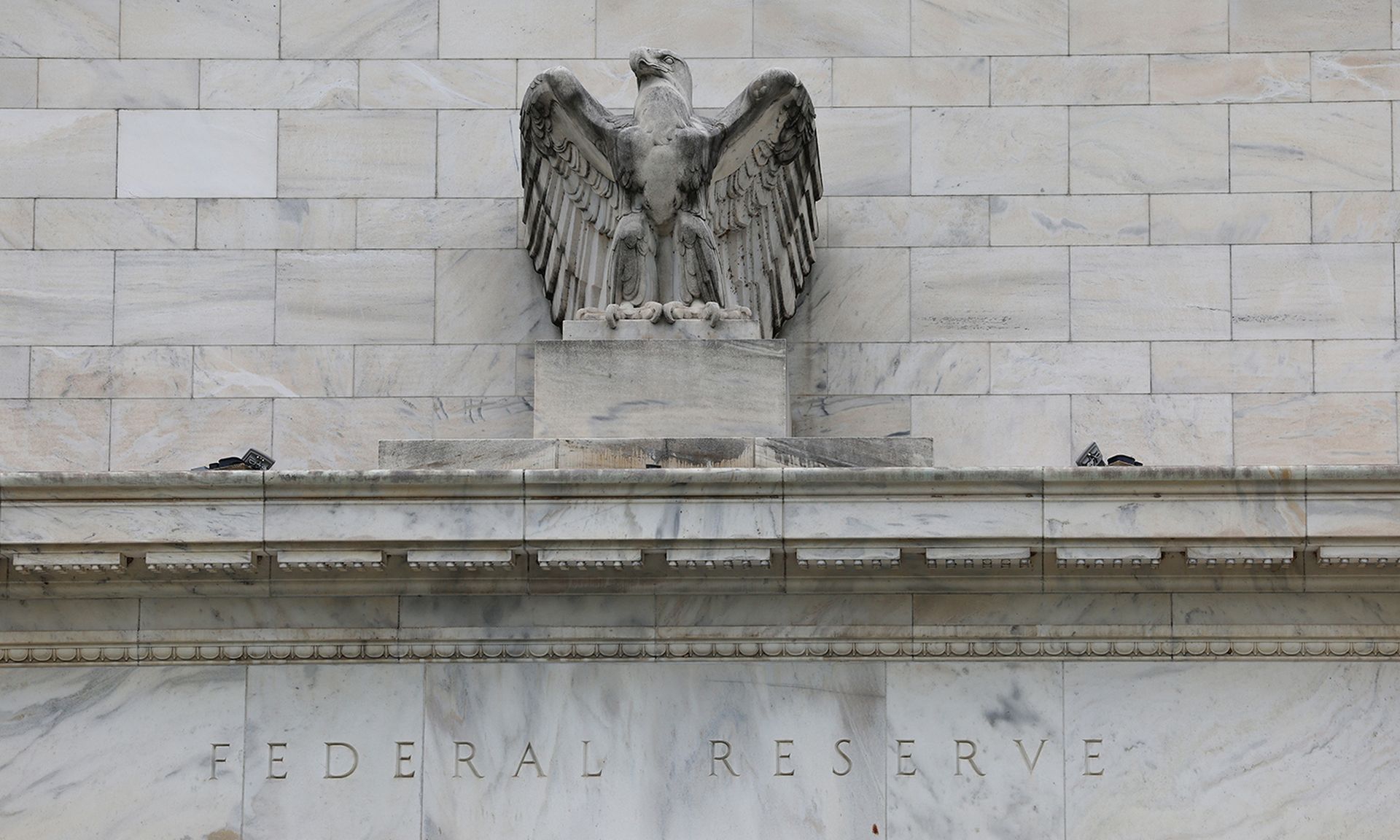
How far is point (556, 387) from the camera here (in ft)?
46.4

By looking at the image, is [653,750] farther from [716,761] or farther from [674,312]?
[674,312]

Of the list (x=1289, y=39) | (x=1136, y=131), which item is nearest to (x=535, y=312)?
(x=1136, y=131)

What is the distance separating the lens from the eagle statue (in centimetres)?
1455

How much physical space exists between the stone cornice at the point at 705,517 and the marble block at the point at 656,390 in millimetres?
1033

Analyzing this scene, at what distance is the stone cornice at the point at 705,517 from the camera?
1302 centimetres

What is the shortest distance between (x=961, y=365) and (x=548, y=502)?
3.64 metres

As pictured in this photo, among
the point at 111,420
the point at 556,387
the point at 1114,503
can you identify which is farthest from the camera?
the point at 111,420

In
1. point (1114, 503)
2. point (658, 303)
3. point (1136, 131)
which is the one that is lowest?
point (1114, 503)

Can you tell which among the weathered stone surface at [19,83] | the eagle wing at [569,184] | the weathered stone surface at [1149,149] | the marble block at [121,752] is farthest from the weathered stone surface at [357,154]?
the weathered stone surface at [1149,149]

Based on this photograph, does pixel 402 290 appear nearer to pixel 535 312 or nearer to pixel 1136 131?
pixel 535 312

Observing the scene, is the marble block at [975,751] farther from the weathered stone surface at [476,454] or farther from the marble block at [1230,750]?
the weathered stone surface at [476,454]

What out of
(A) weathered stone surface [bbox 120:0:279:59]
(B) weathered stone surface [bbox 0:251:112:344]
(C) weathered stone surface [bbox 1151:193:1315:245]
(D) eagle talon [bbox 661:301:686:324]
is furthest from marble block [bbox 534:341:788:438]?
(A) weathered stone surface [bbox 120:0:279:59]

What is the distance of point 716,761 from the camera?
13344 millimetres

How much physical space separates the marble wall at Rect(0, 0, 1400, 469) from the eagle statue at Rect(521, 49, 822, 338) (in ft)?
1.90
